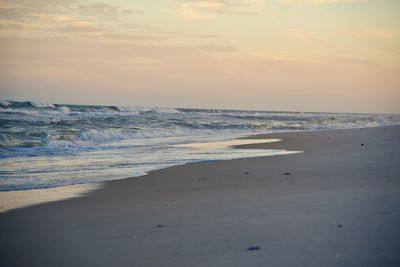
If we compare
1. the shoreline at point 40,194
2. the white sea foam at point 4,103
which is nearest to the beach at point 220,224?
the shoreline at point 40,194

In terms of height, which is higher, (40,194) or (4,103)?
(4,103)

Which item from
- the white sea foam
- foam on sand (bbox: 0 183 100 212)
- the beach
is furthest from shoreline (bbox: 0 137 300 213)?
the white sea foam

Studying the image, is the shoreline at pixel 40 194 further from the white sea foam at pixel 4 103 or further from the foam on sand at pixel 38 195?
the white sea foam at pixel 4 103

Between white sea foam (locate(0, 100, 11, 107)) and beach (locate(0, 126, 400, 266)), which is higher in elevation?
white sea foam (locate(0, 100, 11, 107))

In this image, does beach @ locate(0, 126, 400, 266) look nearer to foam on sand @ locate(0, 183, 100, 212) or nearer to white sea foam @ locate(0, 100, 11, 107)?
foam on sand @ locate(0, 183, 100, 212)

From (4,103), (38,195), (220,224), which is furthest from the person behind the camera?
(4,103)

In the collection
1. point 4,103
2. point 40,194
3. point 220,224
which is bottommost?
point 40,194

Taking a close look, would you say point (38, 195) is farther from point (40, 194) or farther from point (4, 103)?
point (4, 103)

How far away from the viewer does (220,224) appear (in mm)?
4801

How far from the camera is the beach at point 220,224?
377 centimetres

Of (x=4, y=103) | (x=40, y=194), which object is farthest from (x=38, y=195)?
(x=4, y=103)

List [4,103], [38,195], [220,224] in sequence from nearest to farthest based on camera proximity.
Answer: [220,224], [38,195], [4,103]

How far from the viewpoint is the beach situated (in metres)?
3.77

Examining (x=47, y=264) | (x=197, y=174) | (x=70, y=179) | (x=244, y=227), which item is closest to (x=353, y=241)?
(x=244, y=227)
